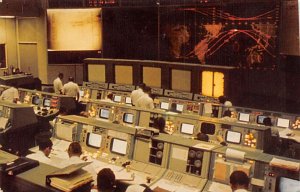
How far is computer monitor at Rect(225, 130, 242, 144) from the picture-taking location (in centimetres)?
609

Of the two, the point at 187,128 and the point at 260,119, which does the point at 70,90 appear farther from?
the point at 260,119

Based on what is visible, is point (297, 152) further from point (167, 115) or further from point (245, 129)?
point (167, 115)

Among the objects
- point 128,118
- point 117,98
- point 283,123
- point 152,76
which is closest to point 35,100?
point 117,98

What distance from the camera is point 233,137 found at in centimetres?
620

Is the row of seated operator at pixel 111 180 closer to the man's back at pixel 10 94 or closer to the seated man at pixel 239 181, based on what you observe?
the seated man at pixel 239 181

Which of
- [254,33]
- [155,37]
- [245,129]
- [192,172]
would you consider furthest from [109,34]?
[192,172]

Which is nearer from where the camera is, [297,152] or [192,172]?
[192,172]

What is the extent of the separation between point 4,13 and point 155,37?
16.6 feet

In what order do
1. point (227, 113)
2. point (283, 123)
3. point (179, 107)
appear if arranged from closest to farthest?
1. point (283, 123)
2. point (227, 113)
3. point (179, 107)

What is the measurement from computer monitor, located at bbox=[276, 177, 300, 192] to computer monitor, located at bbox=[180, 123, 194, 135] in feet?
9.10

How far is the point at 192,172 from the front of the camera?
15.5 ft

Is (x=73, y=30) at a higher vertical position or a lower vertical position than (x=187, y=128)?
higher

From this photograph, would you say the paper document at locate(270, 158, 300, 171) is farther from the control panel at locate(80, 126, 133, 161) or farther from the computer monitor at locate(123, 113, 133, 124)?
the computer monitor at locate(123, 113, 133, 124)

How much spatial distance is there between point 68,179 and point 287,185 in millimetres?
2228
